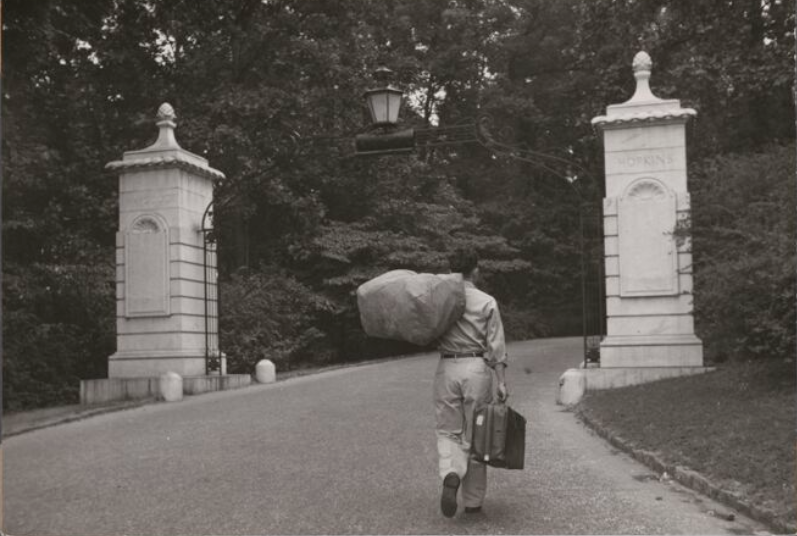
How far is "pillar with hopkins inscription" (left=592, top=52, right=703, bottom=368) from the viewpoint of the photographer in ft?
43.6

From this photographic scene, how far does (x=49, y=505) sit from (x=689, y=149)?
20.6 m

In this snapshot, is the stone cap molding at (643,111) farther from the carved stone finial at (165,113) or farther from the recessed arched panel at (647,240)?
the carved stone finial at (165,113)

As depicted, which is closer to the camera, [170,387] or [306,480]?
[306,480]

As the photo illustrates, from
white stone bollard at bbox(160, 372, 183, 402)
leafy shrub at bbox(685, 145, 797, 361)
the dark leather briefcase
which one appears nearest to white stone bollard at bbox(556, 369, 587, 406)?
leafy shrub at bbox(685, 145, 797, 361)

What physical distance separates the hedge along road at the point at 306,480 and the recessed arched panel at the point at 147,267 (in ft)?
10.0

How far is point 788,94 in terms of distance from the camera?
19094 millimetres

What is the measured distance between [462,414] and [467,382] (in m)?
0.22

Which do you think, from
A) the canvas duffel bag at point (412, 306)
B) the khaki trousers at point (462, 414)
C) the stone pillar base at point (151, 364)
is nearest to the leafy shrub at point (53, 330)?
the stone pillar base at point (151, 364)

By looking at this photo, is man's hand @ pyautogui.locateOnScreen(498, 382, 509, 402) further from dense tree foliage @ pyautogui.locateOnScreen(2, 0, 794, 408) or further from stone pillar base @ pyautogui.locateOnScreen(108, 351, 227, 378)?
stone pillar base @ pyautogui.locateOnScreen(108, 351, 227, 378)

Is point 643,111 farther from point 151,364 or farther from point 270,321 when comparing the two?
point 270,321

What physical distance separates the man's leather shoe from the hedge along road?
122 millimetres

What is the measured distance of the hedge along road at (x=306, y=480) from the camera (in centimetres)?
586

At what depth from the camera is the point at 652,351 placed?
43.7 feet

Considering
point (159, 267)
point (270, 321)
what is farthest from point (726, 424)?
point (270, 321)
